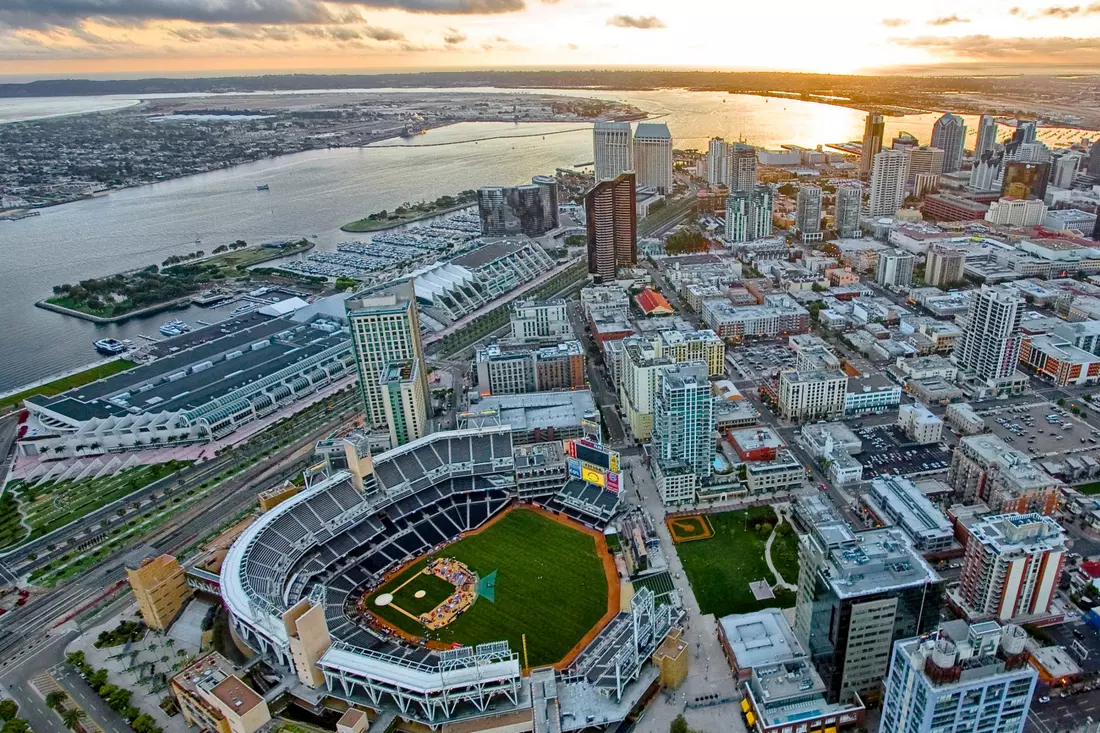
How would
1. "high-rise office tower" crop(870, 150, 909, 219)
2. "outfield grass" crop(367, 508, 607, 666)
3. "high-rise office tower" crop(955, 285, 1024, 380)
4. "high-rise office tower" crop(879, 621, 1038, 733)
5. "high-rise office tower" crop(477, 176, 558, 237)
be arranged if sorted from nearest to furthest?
"high-rise office tower" crop(879, 621, 1038, 733)
"outfield grass" crop(367, 508, 607, 666)
"high-rise office tower" crop(955, 285, 1024, 380)
"high-rise office tower" crop(477, 176, 558, 237)
"high-rise office tower" crop(870, 150, 909, 219)

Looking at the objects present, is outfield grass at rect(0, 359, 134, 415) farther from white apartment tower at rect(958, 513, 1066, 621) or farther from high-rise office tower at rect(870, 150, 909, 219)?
high-rise office tower at rect(870, 150, 909, 219)

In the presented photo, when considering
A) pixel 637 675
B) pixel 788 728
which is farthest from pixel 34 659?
pixel 788 728

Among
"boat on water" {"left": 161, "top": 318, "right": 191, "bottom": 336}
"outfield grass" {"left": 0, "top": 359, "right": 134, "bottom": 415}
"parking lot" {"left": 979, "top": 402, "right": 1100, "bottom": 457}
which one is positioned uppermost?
"boat on water" {"left": 161, "top": 318, "right": 191, "bottom": 336}

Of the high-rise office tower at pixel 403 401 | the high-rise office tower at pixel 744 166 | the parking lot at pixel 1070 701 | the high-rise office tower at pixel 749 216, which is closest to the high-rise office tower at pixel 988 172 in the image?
the high-rise office tower at pixel 744 166

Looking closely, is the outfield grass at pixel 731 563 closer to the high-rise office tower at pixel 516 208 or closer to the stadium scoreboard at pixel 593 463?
the stadium scoreboard at pixel 593 463

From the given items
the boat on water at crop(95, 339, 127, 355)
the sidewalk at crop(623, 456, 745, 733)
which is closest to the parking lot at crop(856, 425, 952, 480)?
→ the sidewalk at crop(623, 456, 745, 733)

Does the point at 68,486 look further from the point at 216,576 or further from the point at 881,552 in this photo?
the point at 881,552
